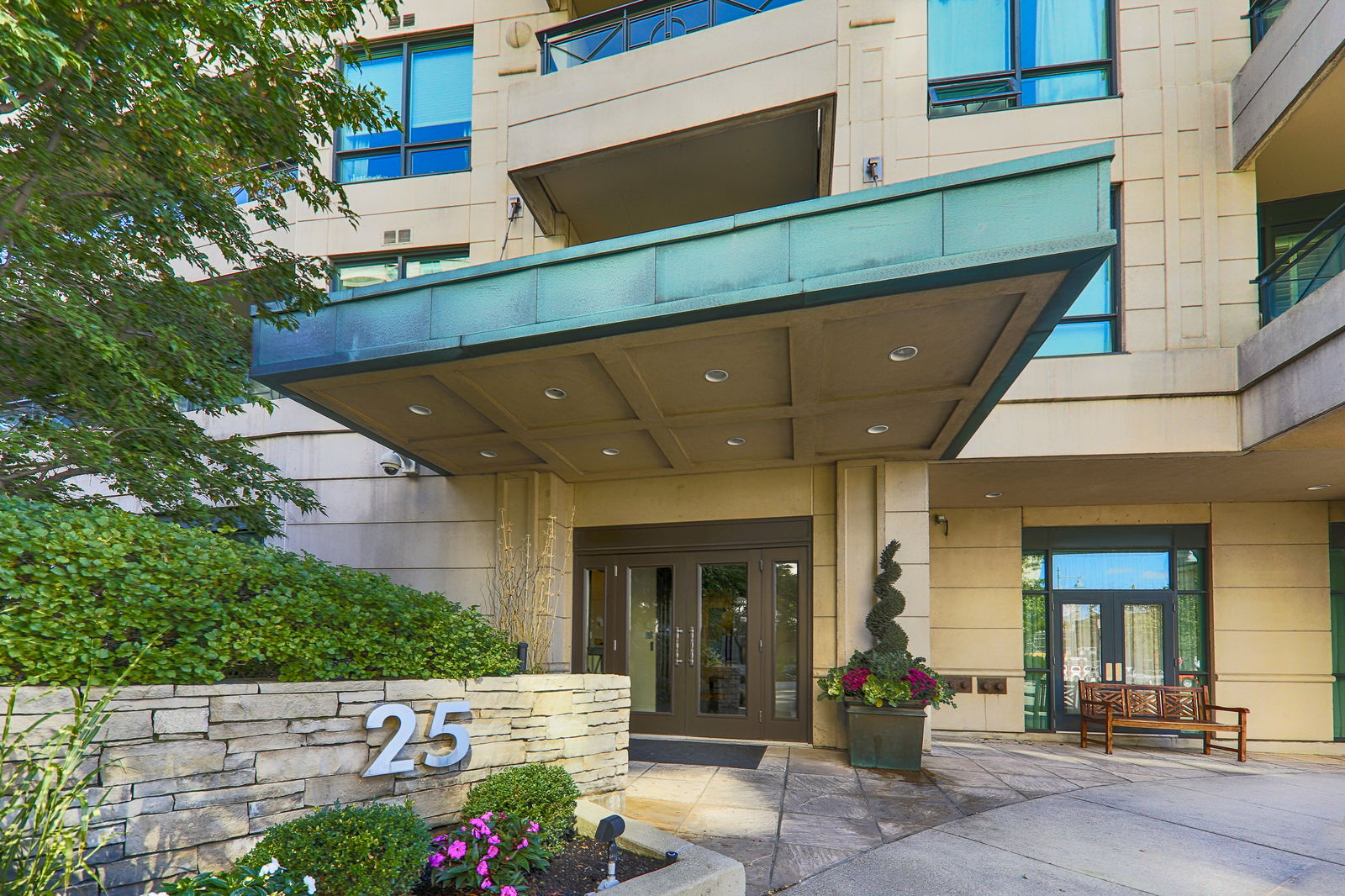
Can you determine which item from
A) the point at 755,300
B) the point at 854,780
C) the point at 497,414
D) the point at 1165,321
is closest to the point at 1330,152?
the point at 1165,321

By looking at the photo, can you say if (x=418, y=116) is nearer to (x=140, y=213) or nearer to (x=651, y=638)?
(x=140, y=213)

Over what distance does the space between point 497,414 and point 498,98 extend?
583 centimetres

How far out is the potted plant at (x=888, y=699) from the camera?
8.11 m

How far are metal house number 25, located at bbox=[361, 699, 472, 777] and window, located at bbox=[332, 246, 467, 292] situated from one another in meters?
7.92

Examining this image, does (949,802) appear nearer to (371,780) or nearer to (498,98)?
(371,780)

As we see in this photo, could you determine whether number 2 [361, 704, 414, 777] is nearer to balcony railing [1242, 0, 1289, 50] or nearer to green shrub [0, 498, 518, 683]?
green shrub [0, 498, 518, 683]

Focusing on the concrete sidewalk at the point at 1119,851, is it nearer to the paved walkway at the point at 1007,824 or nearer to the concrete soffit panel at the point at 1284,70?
the paved walkway at the point at 1007,824

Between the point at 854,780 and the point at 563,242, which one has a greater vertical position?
the point at 563,242

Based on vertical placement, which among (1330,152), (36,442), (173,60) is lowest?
(36,442)

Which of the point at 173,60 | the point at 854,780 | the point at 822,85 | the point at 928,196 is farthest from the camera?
the point at 822,85

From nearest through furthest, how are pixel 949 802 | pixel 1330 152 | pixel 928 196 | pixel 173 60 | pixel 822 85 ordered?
pixel 928 196, pixel 173 60, pixel 949 802, pixel 822 85, pixel 1330 152

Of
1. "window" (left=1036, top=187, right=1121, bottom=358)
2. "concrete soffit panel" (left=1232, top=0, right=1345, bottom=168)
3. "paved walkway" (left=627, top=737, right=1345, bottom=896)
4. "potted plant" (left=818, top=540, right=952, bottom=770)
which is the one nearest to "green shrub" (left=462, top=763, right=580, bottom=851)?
"paved walkway" (left=627, top=737, right=1345, bottom=896)

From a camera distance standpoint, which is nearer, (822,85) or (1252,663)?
(822,85)

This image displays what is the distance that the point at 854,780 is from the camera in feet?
24.7
